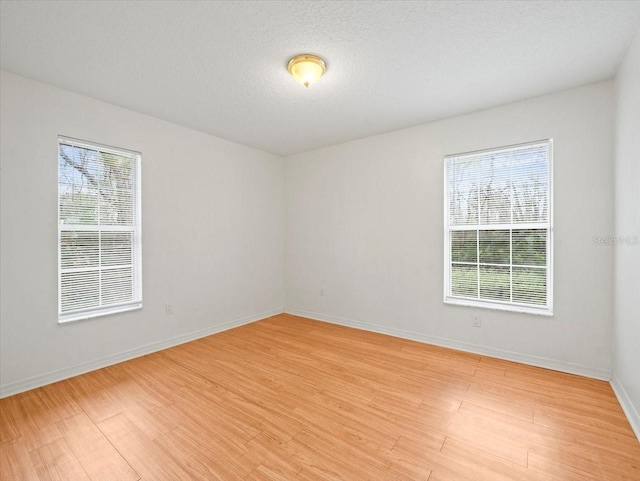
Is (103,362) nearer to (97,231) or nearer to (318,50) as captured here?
(97,231)

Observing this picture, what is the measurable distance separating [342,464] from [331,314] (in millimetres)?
2955

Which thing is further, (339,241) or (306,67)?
(339,241)

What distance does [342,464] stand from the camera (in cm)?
172

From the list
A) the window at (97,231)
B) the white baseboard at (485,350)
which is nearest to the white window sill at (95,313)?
the window at (97,231)

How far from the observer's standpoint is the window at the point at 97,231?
2.88m

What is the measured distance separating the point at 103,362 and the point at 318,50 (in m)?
3.54

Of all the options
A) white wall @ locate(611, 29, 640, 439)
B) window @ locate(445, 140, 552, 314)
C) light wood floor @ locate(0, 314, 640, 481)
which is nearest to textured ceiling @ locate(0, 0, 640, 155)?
white wall @ locate(611, 29, 640, 439)

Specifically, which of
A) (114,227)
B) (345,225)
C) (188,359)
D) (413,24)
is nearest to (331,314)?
(345,225)

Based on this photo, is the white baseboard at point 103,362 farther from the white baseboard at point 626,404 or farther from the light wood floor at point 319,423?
the white baseboard at point 626,404

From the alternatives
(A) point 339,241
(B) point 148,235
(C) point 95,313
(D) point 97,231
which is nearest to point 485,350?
(A) point 339,241

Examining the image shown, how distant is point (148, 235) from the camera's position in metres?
3.48

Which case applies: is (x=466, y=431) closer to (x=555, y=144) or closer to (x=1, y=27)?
(x=555, y=144)

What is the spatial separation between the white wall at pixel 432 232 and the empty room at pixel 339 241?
0.02 metres

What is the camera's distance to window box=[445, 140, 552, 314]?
3.06 metres
